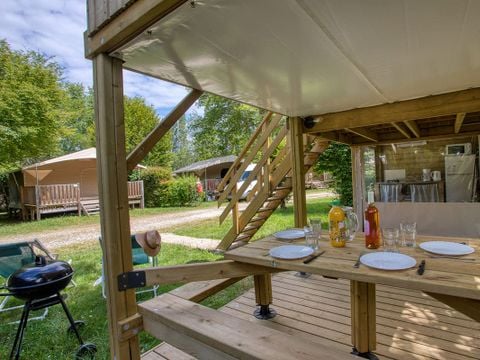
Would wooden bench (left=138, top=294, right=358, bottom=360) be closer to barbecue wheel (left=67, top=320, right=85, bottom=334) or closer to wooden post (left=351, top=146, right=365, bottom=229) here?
barbecue wheel (left=67, top=320, right=85, bottom=334)

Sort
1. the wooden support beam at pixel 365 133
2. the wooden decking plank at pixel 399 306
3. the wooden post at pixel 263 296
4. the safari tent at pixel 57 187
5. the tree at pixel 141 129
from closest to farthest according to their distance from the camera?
the wooden decking plank at pixel 399 306
the wooden post at pixel 263 296
the wooden support beam at pixel 365 133
the safari tent at pixel 57 187
the tree at pixel 141 129

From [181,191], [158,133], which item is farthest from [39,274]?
[181,191]

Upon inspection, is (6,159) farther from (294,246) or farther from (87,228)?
(294,246)

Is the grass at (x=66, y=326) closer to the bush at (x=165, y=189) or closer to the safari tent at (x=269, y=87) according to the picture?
the safari tent at (x=269, y=87)

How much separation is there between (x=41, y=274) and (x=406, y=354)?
275 cm

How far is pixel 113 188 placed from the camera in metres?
1.73

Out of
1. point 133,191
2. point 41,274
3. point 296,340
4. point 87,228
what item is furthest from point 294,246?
point 133,191

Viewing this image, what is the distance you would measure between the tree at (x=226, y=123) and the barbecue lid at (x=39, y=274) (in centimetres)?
1562

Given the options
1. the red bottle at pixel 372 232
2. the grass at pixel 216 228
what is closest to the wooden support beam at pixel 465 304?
the red bottle at pixel 372 232

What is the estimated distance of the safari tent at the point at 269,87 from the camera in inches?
52.3

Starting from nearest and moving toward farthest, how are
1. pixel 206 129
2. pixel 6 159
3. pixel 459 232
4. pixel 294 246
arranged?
pixel 294 246 < pixel 459 232 < pixel 6 159 < pixel 206 129

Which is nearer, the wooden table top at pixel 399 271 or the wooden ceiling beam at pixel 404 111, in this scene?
the wooden table top at pixel 399 271

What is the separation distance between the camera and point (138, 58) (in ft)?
5.94

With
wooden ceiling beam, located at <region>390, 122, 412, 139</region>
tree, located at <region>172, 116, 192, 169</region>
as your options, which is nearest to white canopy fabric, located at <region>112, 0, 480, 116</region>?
wooden ceiling beam, located at <region>390, 122, 412, 139</region>
